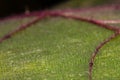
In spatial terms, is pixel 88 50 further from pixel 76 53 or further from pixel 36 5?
pixel 36 5

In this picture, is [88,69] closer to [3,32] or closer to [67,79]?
[67,79]

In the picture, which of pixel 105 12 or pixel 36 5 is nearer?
pixel 105 12

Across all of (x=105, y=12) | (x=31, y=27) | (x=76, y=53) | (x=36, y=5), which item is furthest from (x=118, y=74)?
(x=36, y=5)

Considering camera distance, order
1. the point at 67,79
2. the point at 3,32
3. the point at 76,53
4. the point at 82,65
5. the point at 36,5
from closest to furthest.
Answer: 1. the point at 67,79
2. the point at 82,65
3. the point at 76,53
4. the point at 3,32
5. the point at 36,5

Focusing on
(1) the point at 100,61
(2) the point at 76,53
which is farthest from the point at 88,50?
(1) the point at 100,61

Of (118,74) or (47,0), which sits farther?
(47,0)

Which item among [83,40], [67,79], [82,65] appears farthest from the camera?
[83,40]

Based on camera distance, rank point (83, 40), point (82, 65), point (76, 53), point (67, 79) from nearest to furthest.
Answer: point (67, 79), point (82, 65), point (76, 53), point (83, 40)

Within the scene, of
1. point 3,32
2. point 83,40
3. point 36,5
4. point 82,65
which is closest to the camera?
point 82,65

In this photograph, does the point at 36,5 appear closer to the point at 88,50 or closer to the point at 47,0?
the point at 47,0
